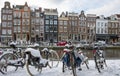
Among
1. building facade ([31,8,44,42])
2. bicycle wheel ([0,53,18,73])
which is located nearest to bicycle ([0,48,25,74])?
bicycle wheel ([0,53,18,73])

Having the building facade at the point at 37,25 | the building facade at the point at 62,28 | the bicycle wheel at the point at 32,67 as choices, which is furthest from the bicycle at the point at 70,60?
the building facade at the point at 62,28

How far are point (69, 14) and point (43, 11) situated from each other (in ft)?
22.3

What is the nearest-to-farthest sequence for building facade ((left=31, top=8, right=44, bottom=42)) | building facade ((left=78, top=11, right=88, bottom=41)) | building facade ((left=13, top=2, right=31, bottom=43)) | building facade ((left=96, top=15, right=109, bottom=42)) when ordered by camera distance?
building facade ((left=13, top=2, right=31, bottom=43)), building facade ((left=31, top=8, right=44, bottom=42)), building facade ((left=78, top=11, right=88, bottom=41)), building facade ((left=96, top=15, right=109, bottom=42))

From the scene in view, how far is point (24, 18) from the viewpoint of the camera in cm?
6438

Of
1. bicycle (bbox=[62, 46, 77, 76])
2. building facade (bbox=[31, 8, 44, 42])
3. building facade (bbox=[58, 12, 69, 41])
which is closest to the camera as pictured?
bicycle (bbox=[62, 46, 77, 76])

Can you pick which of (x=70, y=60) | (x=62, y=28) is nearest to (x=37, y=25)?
(x=62, y=28)

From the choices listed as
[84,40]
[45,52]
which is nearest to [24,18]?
[84,40]

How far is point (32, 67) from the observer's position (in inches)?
289

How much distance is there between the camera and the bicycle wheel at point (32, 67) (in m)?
6.85

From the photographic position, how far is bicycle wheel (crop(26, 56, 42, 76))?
685cm

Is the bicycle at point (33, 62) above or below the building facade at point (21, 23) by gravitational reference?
below

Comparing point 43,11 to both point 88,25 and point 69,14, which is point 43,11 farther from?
point 88,25

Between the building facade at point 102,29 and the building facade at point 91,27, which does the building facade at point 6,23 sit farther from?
the building facade at point 102,29

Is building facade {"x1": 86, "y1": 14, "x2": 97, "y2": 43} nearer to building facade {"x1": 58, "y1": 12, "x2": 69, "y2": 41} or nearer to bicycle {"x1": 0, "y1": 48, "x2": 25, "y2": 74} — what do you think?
building facade {"x1": 58, "y1": 12, "x2": 69, "y2": 41}
